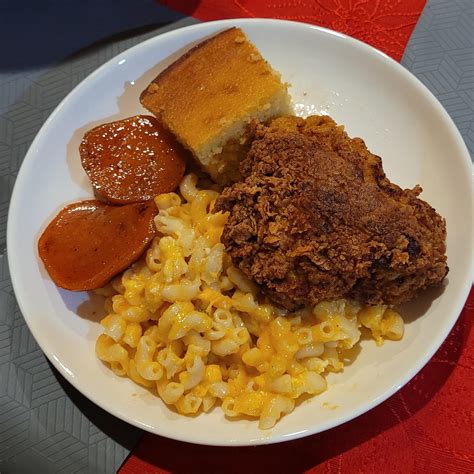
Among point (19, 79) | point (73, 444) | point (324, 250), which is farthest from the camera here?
point (19, 79)

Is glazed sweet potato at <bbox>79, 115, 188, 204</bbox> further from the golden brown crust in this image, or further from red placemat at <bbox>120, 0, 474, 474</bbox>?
red placemat at <bbox>120, 0, 474, 474</bbox>

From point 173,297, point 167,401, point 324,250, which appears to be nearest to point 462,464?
point 324,250

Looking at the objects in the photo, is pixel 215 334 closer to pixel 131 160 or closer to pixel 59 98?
pixel 131 160

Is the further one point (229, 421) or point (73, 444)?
point (73, 444)

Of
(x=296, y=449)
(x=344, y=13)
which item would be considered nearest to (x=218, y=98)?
(x=344, y=13)

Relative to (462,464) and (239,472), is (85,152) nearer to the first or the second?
(239,472)

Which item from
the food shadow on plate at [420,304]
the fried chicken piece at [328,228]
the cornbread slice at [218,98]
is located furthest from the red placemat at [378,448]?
the cornbread slice at [218,98]
